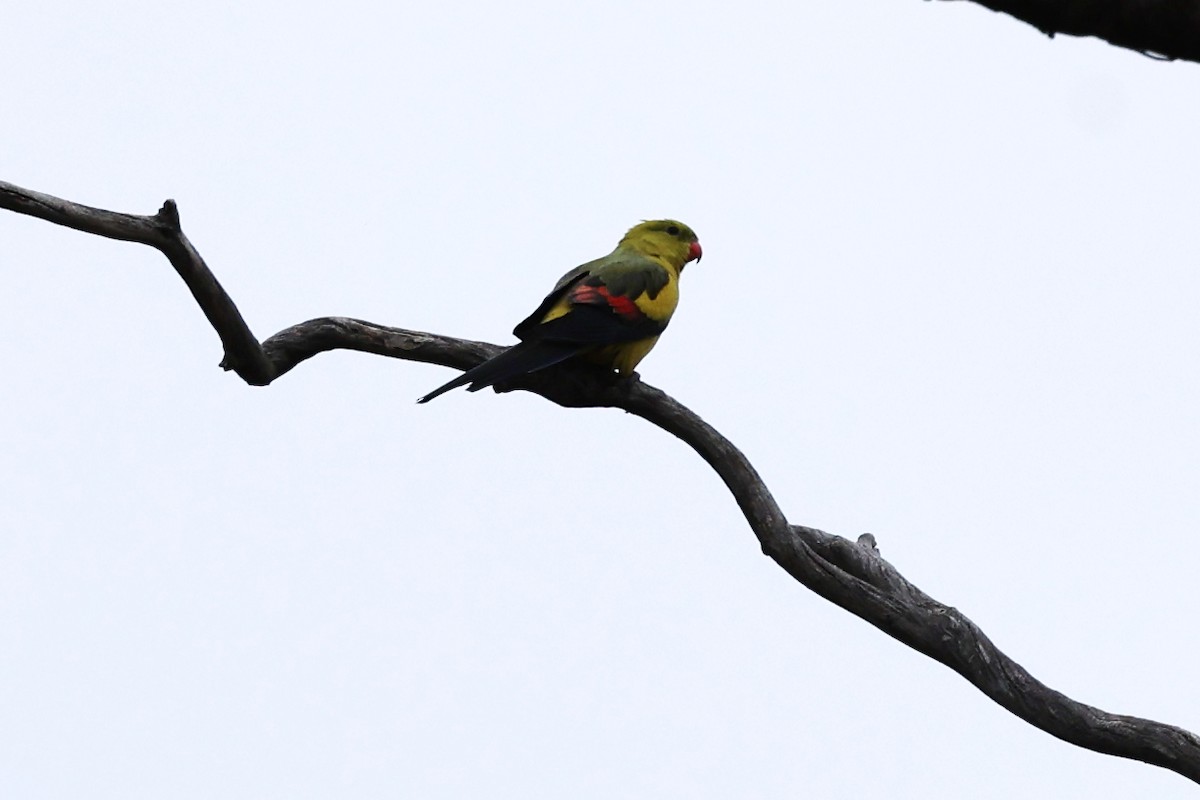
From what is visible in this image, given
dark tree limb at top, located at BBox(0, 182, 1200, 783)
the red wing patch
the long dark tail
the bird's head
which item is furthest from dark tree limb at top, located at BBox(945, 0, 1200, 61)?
the bird's head

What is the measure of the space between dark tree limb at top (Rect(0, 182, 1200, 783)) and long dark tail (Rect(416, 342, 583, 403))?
184 millimetres

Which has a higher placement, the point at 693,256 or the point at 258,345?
the point at 693,256

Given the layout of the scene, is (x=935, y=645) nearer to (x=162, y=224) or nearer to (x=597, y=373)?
(x=597, y=373)

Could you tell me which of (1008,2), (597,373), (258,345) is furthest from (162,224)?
(1008,2)

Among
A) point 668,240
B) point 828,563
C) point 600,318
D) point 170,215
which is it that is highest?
point 668,240

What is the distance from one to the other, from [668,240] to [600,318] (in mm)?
1027

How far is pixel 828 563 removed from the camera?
4.62 m

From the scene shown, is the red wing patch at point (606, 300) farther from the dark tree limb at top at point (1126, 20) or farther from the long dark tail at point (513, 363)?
the dark tree limb at top at point (1126, 20)

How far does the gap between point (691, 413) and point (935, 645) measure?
1.27m

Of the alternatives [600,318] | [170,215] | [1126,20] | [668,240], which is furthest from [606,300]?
[1126,20]

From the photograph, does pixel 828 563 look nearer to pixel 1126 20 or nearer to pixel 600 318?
pixel 600 318

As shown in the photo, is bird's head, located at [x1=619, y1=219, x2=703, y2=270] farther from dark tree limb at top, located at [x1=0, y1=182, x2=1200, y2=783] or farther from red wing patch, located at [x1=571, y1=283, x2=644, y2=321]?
dark tree limb at top, located at [x1=0, y1=182, x2=1200, y2=783]

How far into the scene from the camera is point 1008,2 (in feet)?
5.98

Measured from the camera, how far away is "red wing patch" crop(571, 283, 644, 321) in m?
4.84
